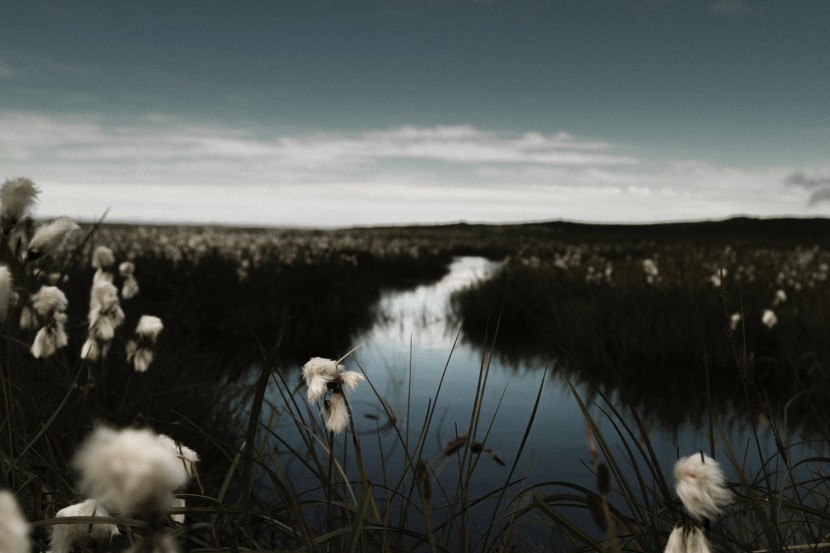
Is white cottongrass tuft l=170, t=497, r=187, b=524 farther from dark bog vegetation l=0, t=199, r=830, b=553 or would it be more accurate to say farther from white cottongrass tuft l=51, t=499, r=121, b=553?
white cottongrass tuft l=51, t=499, r=121, b=553

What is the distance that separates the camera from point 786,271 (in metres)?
12.6

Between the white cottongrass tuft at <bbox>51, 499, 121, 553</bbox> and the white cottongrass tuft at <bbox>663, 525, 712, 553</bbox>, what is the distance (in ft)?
3.53

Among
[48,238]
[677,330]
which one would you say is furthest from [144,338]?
[677,330]

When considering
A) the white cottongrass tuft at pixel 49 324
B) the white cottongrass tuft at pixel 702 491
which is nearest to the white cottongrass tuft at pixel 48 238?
the white cottongrass tuft at pixel 49 324

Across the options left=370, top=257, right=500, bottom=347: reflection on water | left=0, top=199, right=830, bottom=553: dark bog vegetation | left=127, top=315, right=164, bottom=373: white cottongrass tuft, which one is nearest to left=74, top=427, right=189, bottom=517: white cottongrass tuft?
left=0, top=199, right=830, bottom=553: dark bog vegetation

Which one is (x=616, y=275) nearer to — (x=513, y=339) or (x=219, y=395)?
(x=513, y=339)

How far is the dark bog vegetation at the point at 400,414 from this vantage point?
1.76 meters

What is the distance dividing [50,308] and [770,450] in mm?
5989

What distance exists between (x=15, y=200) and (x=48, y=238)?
0.16 metres

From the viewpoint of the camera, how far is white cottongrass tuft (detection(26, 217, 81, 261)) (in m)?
2.27

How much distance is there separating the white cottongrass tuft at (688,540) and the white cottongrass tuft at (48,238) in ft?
6.90

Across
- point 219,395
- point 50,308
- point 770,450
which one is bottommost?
point 770,450

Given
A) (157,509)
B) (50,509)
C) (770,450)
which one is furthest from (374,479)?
(157,509)

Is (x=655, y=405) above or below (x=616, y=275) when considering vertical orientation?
below
